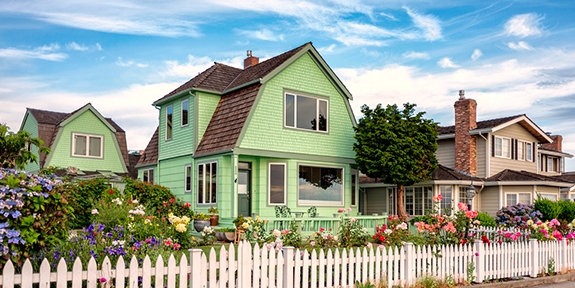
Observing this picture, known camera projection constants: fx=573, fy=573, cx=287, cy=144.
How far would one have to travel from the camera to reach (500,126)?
30.4 meters

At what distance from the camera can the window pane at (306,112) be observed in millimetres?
22750

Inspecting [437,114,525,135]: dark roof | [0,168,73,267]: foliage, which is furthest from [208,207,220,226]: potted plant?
[437,114,525,135]: dark roof

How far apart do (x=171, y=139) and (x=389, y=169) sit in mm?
9338

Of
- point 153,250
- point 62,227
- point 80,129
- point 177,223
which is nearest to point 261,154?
point 177,223

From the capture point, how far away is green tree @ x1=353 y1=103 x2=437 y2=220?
23547 mm

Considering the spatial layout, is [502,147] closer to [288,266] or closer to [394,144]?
[394,144]

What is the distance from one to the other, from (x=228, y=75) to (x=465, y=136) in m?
13.7

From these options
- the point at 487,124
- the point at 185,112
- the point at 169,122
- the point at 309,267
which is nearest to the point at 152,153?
the point at 169,122

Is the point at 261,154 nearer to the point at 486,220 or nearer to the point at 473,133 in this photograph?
the point at 486,220

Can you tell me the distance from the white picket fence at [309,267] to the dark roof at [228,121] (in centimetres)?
1041

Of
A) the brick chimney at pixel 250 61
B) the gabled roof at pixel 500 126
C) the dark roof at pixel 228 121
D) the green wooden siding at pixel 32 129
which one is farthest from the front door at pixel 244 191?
the green wooden siding at pixel 32 129

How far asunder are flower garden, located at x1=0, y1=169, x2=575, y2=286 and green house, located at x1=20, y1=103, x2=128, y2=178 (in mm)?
17530

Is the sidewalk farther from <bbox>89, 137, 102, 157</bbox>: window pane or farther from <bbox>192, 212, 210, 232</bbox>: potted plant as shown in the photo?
<bbox>89, 137, 102, 157</bbox>: window pane

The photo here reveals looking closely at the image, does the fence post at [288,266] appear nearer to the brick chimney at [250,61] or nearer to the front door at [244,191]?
the front door at [244,191]
